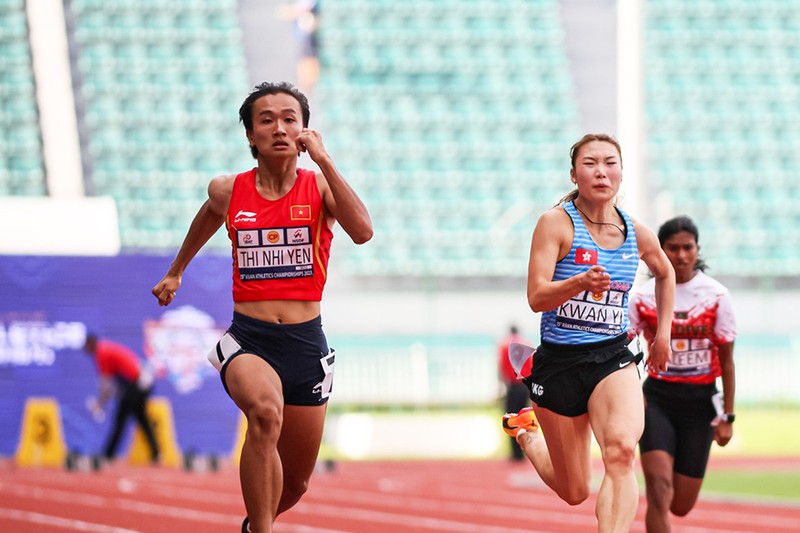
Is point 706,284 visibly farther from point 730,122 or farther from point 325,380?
point 730,122

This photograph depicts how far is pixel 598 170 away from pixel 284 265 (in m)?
1.36

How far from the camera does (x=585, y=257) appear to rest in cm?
553

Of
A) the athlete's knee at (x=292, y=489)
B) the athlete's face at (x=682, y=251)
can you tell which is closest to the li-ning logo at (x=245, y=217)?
the athlete's knee at (x=292, y=489)

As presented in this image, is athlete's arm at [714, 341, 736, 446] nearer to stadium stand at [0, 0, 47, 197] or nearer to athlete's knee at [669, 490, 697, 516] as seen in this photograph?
athlete's knee at [669, 490, 697, 516]

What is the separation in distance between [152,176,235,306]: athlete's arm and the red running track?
4121mm

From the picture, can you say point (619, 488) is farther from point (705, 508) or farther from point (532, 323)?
point (532, 323)

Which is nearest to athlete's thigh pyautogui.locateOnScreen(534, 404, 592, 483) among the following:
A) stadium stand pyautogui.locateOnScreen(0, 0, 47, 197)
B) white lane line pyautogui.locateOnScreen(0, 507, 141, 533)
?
white lane line pyautogui.locateOnScreen(0, 507, 141, 533)

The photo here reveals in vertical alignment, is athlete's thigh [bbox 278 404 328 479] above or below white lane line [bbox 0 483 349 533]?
above

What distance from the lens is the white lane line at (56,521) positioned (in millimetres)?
9914

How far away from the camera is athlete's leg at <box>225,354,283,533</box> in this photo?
5371 millimetres

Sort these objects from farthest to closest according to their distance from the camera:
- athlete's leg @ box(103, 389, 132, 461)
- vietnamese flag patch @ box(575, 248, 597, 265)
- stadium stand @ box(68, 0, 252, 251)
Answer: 1. stadium stand @ box(68, 0, 252, 251)
2. athlete's leg @ box(103, 389, 132, 461)
3. vietnamese flag patch @ box(575, 248, 597, 265)

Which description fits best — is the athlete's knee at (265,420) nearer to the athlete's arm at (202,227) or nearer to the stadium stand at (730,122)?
the athlete's arm at (202,227)

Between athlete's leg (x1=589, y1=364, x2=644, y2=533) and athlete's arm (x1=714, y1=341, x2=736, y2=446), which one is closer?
athlete's leg (x1=589, y1=364, x2=644, y2=533)

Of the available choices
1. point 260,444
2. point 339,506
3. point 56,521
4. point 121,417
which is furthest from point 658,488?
point 121,417
